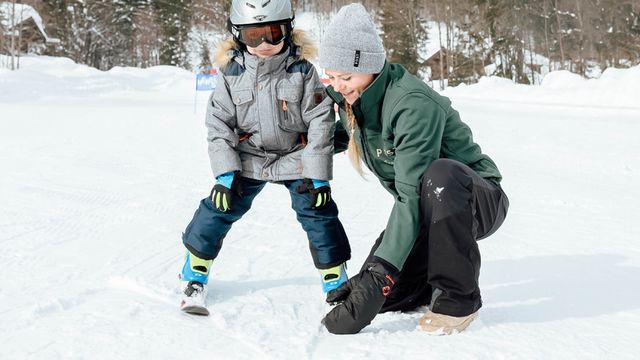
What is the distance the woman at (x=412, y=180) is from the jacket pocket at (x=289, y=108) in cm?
25

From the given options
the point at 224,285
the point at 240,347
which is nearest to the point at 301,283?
the point at 224,285

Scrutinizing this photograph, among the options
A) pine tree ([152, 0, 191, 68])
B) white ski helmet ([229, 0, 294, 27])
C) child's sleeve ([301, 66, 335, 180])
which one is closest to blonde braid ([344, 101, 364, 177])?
child's sleeve ([301, 66, 335, 180])

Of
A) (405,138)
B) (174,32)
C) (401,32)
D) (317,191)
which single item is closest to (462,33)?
(401,32)

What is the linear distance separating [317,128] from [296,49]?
34 centimetres

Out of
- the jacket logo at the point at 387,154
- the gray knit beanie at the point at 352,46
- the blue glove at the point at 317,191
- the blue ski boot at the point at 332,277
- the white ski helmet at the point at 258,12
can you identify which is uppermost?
the white ski helmet at the point at 258,12

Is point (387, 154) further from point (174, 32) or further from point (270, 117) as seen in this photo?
point (174, 32)

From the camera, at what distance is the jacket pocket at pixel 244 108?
2316 millimetres

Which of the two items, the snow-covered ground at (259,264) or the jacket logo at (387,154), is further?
the jacket logo at (387,154)

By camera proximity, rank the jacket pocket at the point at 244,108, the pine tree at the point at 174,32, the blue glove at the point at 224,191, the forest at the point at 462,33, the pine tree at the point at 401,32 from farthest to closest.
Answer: the pine tree at the point at 174,32 → the pine tree at the point at 401,32 → the forest at the point at 462,33 → the jacket pocket at the point at 244,108 → the blue glove at the point at 224,191

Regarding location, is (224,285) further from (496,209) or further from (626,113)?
(626,113)

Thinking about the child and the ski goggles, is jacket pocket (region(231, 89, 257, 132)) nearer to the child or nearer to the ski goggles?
the child

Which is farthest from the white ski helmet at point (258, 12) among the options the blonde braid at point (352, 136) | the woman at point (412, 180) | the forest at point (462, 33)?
the forest at point (462, 33)

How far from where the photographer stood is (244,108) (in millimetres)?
2340

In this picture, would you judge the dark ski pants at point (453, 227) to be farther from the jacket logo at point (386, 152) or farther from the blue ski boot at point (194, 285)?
the blue ski boot at point (194, 285)
